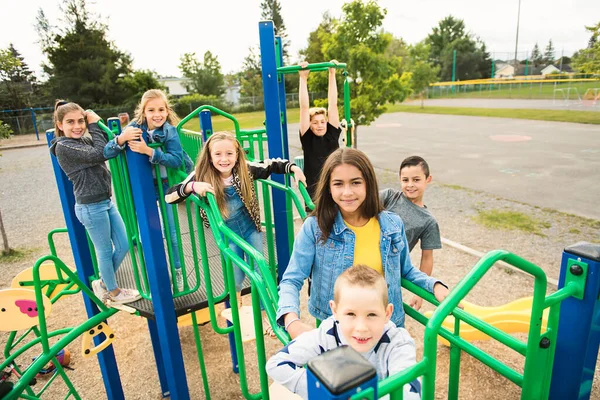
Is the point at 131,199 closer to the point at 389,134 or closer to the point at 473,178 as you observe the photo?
the point at 473,178

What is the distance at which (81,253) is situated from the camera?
3.00 m

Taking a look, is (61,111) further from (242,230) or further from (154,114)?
(242,230)

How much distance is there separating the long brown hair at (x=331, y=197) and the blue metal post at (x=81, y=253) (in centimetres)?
196

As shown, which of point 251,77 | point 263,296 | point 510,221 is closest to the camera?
point 263,296

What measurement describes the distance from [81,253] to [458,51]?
6789 cm

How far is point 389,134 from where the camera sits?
17.5 m

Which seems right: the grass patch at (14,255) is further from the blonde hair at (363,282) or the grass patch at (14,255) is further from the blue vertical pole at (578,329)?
the blue vertical pole at (578,329)

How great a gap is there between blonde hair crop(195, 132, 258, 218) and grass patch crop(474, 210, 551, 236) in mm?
4752

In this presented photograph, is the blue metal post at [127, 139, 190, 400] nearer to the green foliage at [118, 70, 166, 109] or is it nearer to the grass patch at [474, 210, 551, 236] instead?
the grass patch at [474, 210, 551, 236]

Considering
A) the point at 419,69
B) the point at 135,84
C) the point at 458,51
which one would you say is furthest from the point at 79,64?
the point at 458,51

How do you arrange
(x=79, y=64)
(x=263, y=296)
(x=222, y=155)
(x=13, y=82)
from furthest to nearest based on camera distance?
(x=79, y=64) < (x=13, y=82) < (x=222, y=155) < (x=263, y=296)

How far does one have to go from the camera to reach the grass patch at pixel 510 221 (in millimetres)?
6016

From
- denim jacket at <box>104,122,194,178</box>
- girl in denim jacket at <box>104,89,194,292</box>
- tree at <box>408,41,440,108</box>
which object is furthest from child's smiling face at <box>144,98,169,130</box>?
tree at <box>408,41,440,108</box>

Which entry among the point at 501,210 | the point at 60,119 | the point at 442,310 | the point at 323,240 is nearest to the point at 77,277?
the point at 60,119
